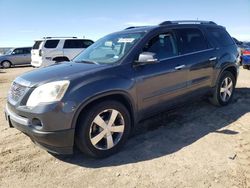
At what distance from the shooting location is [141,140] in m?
4.57

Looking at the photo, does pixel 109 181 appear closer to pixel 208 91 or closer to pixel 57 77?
pixel 57 77

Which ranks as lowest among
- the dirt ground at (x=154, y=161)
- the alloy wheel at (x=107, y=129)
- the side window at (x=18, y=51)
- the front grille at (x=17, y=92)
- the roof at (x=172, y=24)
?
the side window at (x=18, y=51)

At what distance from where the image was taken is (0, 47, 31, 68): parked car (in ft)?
75.6

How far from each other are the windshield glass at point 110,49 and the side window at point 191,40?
903 mm

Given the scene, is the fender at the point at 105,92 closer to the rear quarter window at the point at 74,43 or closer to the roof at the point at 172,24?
the roof at the point at 172,24

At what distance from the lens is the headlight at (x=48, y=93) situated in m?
3.51

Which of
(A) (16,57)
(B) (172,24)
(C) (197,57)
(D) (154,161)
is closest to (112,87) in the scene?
(D) (154,161)

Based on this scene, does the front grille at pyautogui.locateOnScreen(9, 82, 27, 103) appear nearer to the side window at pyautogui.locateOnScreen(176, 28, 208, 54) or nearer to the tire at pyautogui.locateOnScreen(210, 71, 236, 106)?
the side window at pyautogui.locateOnScreen(176, 28, 208, 54)

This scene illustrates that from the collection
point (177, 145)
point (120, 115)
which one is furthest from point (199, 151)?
point (120, 115)

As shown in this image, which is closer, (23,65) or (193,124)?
(193,124)

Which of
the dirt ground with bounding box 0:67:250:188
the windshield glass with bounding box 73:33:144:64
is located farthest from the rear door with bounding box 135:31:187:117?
the dirt ground with bounding box 0:67:250:188

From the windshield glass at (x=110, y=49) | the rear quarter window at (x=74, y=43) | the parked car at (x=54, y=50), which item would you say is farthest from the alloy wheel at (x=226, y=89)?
the rear quarter window at (x=74, y=43)

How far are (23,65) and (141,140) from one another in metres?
22.0

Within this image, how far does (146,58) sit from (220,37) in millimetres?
2806
